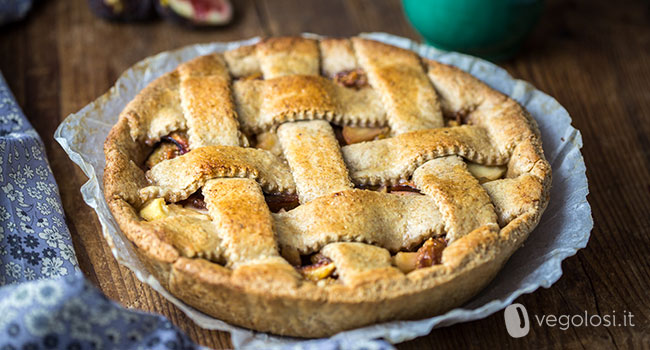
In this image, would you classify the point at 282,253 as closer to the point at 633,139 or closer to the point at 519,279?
the point at 519,279

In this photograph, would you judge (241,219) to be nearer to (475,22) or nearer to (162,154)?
(162,154)

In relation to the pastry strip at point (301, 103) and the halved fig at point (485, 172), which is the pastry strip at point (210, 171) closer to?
the pastry strip at point (301, 103)

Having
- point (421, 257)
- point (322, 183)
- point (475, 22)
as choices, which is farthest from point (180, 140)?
point (475, 22)

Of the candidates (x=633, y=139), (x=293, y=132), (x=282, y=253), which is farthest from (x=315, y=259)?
(x=633, y=139)

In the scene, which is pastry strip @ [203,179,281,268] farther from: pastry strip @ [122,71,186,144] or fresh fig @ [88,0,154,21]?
fresh fig @ [88,0,154,21]

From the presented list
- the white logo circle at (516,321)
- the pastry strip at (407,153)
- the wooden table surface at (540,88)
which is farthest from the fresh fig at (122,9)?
the white logo circle at (516,321)

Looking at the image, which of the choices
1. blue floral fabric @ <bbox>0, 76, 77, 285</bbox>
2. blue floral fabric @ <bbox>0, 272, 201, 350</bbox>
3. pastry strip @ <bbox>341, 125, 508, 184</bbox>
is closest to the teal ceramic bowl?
pastry strip @ <bbox>341, 125, 508, 184</bbox>
